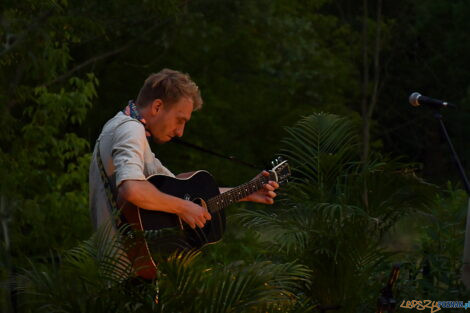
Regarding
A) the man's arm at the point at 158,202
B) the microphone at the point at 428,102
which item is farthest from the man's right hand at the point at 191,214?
the microphone at the point at 428,102

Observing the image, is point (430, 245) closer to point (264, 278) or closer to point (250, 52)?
point (264, 278)

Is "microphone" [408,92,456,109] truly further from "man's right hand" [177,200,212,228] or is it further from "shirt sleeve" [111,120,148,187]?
"shirt sleeve" [111,120,148,187]

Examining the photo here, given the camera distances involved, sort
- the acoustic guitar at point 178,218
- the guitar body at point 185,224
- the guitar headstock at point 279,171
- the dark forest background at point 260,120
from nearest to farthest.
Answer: the acoustic guitar at point 178,218 → the guitar body at point 185,224 → the guitar headstock at point 279,171 → the dark forest background at point 260,120

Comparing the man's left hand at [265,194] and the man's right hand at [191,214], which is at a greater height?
the man's left hand at [265,194]

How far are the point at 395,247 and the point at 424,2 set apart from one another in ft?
47.5

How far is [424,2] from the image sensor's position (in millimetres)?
25938

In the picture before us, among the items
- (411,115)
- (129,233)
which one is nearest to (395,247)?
(129,233)

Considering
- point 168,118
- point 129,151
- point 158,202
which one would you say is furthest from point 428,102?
point 129,151

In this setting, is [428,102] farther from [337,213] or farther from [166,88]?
[166,88]

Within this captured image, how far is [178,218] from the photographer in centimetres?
415

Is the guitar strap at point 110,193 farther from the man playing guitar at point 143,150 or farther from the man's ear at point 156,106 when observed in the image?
the man's ear at point 156,106

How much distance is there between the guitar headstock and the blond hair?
789 mm

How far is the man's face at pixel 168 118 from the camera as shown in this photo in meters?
4.10

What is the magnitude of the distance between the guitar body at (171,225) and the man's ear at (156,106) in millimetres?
291
